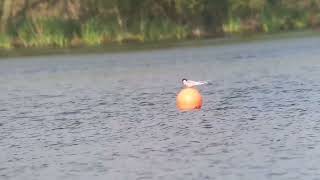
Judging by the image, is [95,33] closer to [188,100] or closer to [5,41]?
[5,41]

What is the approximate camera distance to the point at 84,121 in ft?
58.4

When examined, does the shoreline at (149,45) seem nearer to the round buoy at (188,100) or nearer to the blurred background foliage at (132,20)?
the blurred background foliage at (132,20)

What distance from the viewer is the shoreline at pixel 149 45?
3640 cm

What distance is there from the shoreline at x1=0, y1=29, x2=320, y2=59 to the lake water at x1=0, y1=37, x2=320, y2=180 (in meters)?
6.19

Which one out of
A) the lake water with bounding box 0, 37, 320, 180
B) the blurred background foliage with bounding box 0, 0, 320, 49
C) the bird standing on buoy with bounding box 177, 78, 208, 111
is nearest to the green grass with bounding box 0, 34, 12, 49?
the blurred background foliage with bounding box 0, 0, 320, 49

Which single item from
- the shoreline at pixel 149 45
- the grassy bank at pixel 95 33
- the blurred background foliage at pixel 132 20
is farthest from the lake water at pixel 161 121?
the blurred background foliage at pixel 132 20

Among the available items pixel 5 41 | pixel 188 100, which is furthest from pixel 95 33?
pixel 188 100

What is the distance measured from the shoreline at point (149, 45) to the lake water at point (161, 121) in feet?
20.3

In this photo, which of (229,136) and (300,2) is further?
(300,2)

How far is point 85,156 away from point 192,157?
62.1 inches

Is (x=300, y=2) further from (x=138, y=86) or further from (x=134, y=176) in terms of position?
(x=134, y=176)

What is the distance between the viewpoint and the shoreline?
3640cm

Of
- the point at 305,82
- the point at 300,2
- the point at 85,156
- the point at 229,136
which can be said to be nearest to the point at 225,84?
the point at 305,82

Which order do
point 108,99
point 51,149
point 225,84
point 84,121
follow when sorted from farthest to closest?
point 225,84, point 108,99, point 84,121, point 51,149
